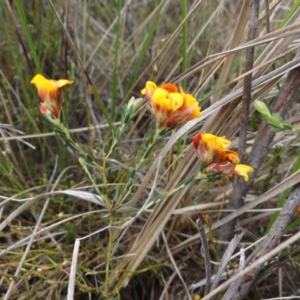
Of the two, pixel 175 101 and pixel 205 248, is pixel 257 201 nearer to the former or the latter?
pixel 205 248

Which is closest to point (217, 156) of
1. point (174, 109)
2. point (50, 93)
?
point (174, 109)

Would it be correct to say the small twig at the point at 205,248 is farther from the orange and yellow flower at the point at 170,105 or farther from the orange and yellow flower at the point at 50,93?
the orange and yellow flower at the point at 50,93

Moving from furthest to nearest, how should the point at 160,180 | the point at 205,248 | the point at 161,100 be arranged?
the point at 160,180, the point at 205,248, the point at 161,100

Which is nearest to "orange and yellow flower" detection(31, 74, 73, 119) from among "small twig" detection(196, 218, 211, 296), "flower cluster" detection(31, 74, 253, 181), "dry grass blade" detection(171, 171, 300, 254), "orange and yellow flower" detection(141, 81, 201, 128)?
"flower cluster" detection(31, 74, 253, 181)

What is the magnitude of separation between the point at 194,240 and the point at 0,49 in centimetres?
76

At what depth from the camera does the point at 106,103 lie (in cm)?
146

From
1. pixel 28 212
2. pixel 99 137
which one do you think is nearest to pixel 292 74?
pixel 99 137

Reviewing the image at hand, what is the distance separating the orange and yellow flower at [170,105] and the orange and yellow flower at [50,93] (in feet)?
0.39

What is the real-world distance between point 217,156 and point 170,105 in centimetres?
11

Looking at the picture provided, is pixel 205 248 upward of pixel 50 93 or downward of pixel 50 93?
downward

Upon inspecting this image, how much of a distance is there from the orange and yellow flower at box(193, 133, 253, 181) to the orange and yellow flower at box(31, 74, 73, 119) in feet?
0.66

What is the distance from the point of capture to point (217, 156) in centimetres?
70

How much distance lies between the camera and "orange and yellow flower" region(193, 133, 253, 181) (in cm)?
69

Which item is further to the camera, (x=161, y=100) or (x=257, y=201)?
(x=257, y=201)
